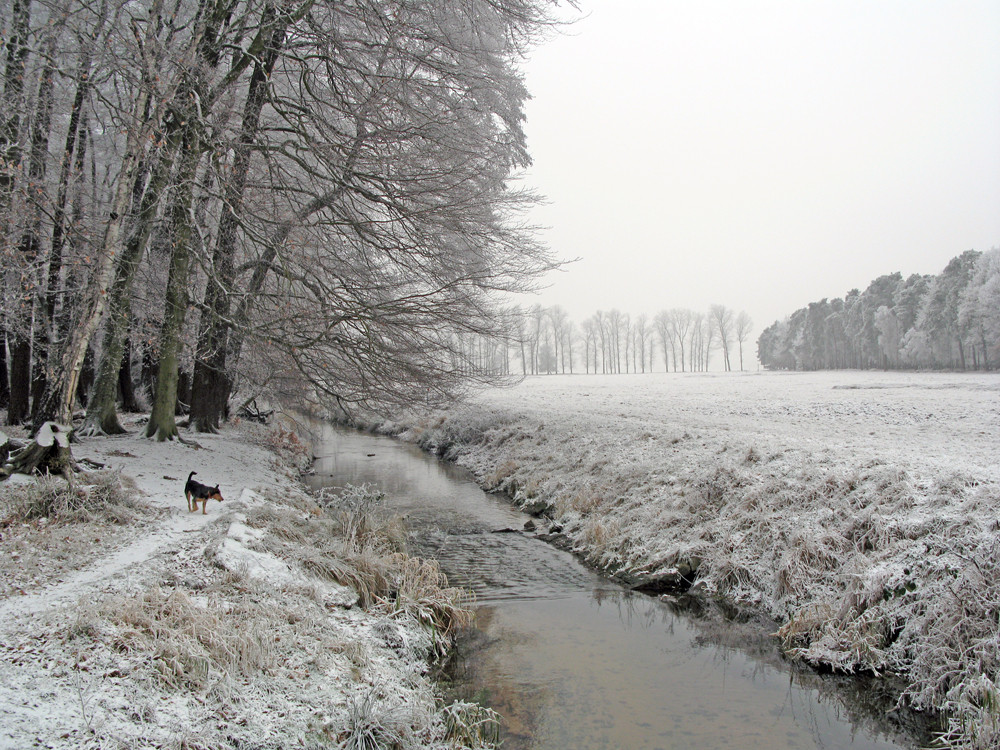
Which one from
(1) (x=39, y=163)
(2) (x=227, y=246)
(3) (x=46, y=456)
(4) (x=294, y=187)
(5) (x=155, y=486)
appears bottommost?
(5) (x=155, y=486)

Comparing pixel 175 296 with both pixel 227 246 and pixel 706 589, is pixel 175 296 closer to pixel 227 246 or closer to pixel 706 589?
pixel 227 246

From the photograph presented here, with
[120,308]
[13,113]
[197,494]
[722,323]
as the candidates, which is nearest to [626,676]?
[197,494]

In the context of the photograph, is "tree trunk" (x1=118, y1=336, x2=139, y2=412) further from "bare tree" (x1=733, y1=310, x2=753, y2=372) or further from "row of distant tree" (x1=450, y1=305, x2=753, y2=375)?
"bare tree" (x1=733, y1=310, x2=753, y2=372)

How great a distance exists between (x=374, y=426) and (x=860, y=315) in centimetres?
5067

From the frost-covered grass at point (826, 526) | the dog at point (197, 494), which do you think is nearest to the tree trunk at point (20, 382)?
the dog at point (197, 494)

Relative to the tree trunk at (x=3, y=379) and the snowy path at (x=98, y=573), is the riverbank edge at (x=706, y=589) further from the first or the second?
the tree trunk at (x=3, y=379)

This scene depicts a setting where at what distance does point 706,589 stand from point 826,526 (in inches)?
62.0

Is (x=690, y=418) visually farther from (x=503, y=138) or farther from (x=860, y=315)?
(x=860, y=315)

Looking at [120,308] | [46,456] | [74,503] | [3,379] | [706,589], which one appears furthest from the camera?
[3,379]

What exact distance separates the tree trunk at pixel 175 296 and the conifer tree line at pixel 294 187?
0.04m

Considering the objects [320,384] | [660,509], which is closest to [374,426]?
[320,384]

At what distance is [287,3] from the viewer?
8.55 metres

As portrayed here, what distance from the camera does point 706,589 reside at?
270 inches

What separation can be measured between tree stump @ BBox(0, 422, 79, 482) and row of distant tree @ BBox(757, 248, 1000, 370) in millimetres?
37856
